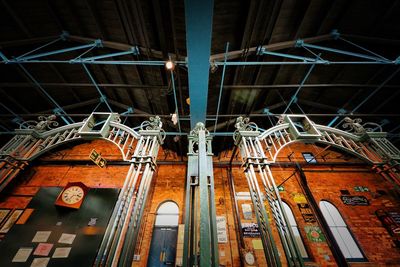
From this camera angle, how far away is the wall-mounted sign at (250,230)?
Result: 5.86m

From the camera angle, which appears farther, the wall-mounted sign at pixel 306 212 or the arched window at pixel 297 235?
the wall-mounted sign at pixel 306 212

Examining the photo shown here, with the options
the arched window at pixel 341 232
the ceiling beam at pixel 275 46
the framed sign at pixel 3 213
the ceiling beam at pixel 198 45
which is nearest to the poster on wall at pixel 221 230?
the arched window at pixel 341 232

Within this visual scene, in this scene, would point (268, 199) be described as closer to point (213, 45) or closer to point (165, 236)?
point (213, 45)

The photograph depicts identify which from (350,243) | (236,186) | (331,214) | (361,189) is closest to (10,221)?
(236,186)

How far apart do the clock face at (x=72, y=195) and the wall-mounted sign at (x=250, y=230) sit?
5.33m

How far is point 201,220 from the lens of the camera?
1.57 metres

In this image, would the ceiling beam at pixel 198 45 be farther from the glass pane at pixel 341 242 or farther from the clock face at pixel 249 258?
the glass pane at pixel 341 242

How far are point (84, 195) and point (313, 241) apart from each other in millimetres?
7570

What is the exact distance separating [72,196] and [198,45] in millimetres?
5806

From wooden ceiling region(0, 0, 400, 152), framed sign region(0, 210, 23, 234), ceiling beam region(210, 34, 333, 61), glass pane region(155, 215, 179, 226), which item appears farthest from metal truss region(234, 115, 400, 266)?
framed sign region(0, 210, 23, 234)

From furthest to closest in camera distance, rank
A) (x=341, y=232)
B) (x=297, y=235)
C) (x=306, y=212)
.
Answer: (x=306, y=212)
(x=341, y=232)
(x=297, y=235)

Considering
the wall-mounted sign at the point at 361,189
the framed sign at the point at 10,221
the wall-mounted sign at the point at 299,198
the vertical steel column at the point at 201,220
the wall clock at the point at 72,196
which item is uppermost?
the wall-mounted sign at the point at 361,189

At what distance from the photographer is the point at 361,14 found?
4500mm

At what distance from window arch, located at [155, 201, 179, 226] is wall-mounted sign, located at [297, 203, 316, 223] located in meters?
4.53
